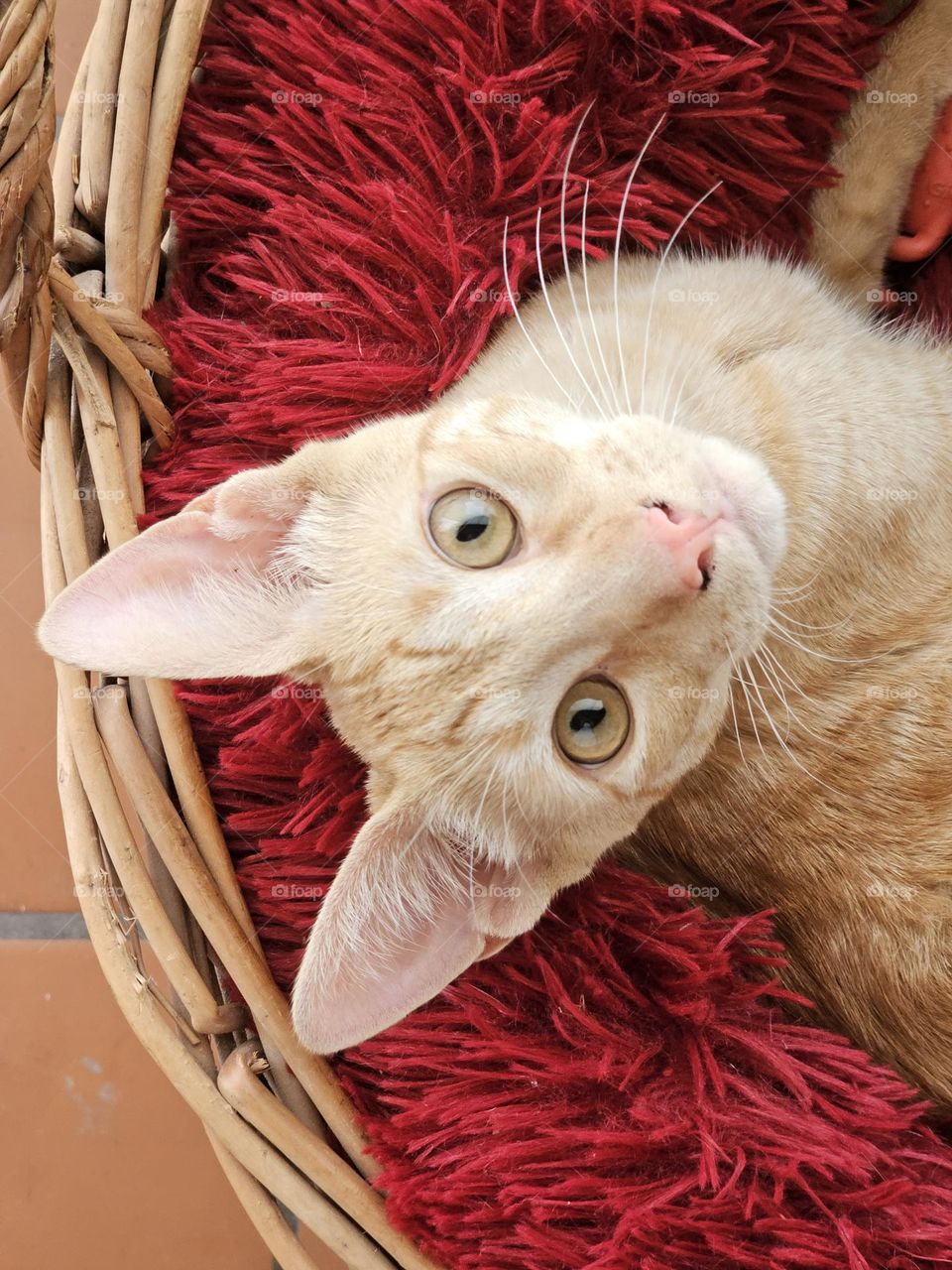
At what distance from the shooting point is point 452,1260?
3.53 feet

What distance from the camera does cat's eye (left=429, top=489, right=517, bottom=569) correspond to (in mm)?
1003

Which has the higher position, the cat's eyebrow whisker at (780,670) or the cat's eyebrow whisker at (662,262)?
the cat's eyebrow whisker at (662,262)

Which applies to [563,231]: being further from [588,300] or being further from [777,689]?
[777,689]

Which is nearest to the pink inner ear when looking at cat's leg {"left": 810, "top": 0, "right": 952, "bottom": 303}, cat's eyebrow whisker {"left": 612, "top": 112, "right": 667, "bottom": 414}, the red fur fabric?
the red fur fabric

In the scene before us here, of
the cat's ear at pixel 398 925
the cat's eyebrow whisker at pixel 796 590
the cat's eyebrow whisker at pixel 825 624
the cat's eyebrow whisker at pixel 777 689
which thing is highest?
the cat's eyebrow whisker at pixel 796 590

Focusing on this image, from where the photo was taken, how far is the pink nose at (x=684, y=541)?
91 cm

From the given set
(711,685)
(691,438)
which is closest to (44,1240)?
(711,685)

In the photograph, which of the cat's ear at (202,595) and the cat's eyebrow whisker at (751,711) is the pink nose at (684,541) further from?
the cat's ear at (202,595)

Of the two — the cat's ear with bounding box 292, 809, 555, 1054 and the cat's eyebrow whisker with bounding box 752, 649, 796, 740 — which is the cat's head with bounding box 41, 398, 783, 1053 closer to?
the cat's ear with bounding box 292, 809, 555, 1054

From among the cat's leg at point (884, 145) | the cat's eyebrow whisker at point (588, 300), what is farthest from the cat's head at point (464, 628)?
the cat's leg at point (884, 145)

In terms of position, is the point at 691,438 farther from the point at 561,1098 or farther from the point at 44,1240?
the point at 44,1240

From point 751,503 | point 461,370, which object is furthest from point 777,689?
point 461,370

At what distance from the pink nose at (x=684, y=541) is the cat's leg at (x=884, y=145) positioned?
67 centimetres

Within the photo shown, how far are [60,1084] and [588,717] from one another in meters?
1.15
